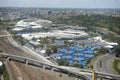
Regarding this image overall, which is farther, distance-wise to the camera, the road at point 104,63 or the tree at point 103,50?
the tree at point 103,50

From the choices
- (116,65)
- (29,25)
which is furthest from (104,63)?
(29,25)

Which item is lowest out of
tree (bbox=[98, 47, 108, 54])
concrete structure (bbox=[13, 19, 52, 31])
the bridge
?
concrete structure (bbox=[13, 19, 52, 31])

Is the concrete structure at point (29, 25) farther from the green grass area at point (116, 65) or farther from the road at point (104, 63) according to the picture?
the green grass area at point (116, 65)

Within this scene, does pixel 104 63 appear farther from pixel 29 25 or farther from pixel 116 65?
pixel 29 25

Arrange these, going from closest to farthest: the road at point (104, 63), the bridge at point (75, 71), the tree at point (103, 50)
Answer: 1. the bridge at point (75, 71)
2. the road at point (104, 63)
3. the tree at point (103, 50)

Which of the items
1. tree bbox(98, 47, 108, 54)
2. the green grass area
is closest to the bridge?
the green grass area

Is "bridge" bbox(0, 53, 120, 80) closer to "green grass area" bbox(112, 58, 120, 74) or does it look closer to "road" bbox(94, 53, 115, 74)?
"road" bbox(94, 53, 115, 74)

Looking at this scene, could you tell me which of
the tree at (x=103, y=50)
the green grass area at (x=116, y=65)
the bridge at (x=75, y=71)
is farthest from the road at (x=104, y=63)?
the bridge at (x=75, y=71)

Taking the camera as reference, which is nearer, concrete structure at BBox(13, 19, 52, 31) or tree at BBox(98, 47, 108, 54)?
tree at BBox(98, 47, 108, 54)

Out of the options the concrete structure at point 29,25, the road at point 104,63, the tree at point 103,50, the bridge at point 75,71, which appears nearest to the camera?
the bridge at point 75,71
